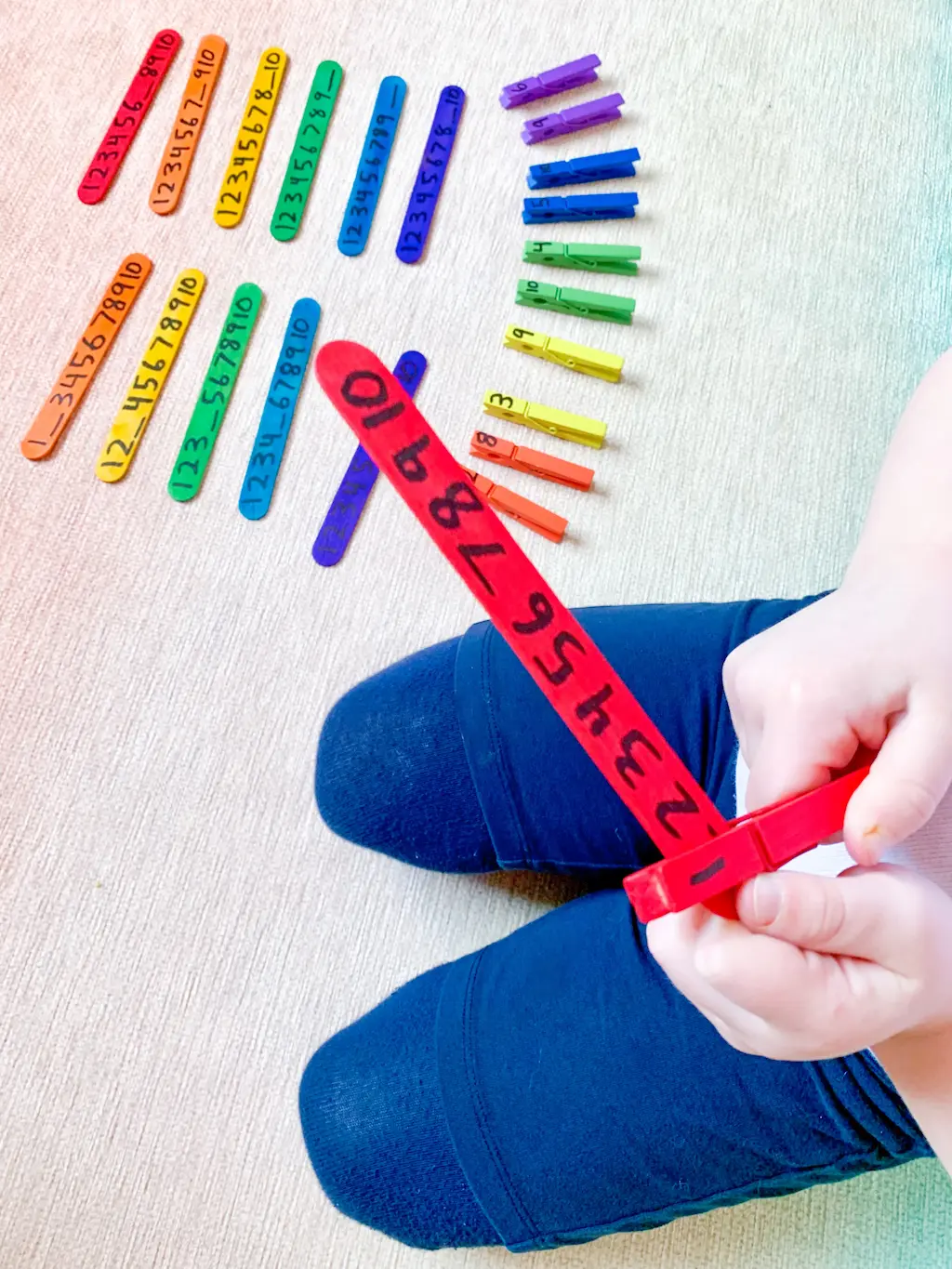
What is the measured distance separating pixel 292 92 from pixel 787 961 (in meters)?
0.97

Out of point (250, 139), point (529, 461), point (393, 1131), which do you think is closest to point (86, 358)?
point (250, 139)

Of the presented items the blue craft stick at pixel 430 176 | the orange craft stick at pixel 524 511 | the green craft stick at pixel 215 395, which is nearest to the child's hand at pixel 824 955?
the orange craft stick at pixel 524 511

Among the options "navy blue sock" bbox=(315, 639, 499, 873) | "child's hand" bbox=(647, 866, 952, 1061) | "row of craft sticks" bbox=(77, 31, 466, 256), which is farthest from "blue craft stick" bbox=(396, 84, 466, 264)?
"child's hand" bbox=(647, 866, 952, 1061)

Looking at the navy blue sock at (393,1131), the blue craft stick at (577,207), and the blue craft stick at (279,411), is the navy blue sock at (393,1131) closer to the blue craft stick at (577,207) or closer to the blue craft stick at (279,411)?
the blue craft stick at (279,411)

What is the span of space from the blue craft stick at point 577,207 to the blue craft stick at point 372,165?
150 millimetres

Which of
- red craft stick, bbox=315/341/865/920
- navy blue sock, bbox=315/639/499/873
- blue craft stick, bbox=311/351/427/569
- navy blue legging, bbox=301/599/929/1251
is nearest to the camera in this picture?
red craft stick, bbox=315/341/865/920

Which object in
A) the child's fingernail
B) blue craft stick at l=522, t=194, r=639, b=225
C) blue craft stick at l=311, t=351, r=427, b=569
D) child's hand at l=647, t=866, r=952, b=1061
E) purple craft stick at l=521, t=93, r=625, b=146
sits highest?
purple craft stick at l=521, t=93, r=625, b=146

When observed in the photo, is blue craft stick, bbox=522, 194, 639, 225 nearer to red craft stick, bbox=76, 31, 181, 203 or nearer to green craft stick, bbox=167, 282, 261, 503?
green craft stick, bbox=167, 282, 261, 503

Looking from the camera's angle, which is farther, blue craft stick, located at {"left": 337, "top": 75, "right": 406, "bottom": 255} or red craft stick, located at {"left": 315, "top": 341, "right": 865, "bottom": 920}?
blue craft stick, located at {"left": 337, "top": 75, "right": 406, "bottom": 255}

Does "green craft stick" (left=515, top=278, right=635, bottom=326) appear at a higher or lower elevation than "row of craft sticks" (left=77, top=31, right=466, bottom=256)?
lower

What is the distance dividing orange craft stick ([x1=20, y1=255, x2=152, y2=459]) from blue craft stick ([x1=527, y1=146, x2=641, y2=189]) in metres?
0.39

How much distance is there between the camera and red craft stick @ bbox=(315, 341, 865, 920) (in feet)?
1.02

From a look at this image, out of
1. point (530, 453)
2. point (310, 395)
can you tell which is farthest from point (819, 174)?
point (310, 395)

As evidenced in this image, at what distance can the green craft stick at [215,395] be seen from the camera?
0.86 meters
